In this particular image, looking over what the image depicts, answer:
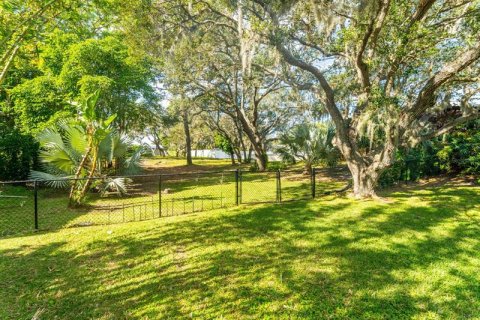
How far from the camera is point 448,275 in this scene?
3.38 metres

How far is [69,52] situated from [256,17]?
8425 mm

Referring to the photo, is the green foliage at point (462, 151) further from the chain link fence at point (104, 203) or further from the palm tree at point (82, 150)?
the palm tree at point (82, 150)

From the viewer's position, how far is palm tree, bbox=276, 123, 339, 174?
13355 millimetres

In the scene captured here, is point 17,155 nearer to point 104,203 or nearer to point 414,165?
point 104,203

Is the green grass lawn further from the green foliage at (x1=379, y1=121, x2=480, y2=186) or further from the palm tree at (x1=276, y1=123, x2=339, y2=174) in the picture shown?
the palm tree at (x1=276, y1=123, x2=339, y2=174)

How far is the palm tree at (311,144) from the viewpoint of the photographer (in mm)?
13355

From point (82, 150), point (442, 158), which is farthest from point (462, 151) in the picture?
point (82, 150)

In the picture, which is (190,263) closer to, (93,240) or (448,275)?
(93,240)

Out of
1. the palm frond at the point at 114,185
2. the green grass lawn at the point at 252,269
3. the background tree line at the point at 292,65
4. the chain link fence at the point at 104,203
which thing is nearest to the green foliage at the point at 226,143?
the background tree line at the point at 292,65

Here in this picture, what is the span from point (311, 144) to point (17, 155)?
40.4 feet

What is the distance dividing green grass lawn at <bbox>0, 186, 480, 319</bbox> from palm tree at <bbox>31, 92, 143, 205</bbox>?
2030 millimetres

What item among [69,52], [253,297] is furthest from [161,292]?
[69,52]

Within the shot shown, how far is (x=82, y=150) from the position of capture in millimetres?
7574

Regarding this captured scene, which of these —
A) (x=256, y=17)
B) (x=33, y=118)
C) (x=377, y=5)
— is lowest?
(x=33, y=118)
